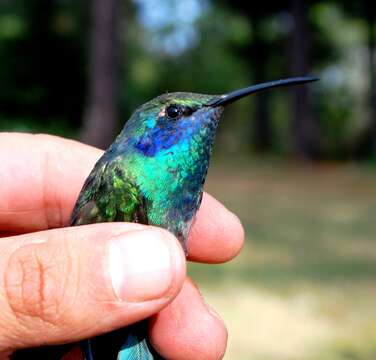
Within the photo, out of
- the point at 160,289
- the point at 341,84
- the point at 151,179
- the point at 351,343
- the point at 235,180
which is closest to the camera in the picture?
the point at 160,289

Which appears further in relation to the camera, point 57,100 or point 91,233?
point 57,100

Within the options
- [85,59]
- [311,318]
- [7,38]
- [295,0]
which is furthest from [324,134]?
[311,318]

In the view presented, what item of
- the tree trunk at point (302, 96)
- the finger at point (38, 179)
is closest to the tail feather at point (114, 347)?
the finger at point (38, 179)

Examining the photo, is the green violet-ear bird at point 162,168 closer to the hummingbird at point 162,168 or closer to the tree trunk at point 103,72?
the hummingbird at point 162,168

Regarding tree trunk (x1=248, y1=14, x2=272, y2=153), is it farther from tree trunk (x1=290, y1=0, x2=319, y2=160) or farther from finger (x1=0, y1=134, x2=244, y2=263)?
finger (x1=0, y1=134, x2=244, y2=263)

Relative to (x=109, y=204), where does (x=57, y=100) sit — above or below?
below

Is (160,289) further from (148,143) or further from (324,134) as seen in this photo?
(324,134)

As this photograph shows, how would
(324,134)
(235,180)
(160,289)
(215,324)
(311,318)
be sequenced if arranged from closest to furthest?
(160,289), (215,324), (311,318), (235,180), (324,134)
